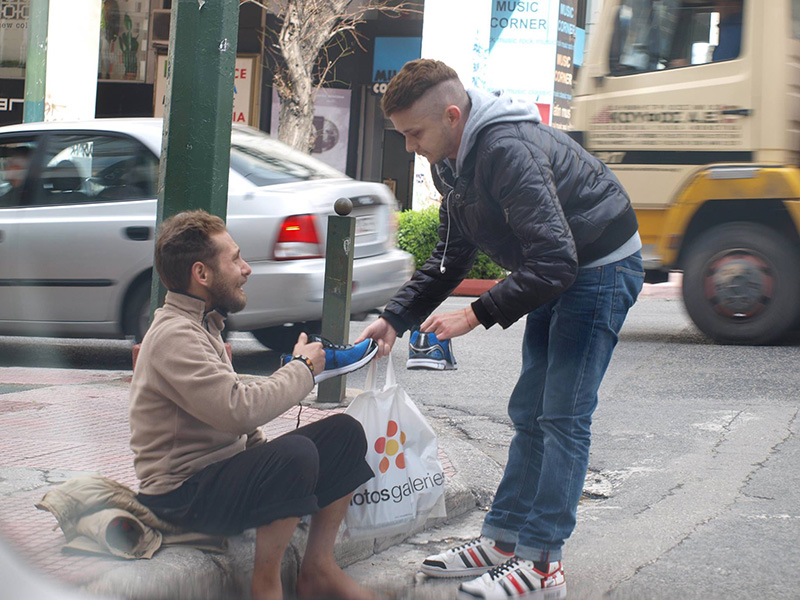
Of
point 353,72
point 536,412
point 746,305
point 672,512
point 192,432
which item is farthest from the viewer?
point 353,72

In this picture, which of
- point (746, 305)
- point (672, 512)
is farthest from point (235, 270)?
point (746, 305)

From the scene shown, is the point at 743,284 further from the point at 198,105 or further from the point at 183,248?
the point at 183,248

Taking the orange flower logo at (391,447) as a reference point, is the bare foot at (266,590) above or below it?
below

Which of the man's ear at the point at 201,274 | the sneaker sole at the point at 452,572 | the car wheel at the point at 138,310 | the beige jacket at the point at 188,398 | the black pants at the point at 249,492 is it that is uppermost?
the man's ear at the point at 201,274

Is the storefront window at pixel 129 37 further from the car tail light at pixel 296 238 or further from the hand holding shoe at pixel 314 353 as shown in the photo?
the hand holding shoe at pixel 314 353

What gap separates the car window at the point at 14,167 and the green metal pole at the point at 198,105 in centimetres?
283

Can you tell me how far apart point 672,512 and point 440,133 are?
1963 millimetres

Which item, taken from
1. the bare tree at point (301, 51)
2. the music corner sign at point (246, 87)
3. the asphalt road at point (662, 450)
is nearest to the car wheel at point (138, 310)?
the asphalt road at point (662, 450)

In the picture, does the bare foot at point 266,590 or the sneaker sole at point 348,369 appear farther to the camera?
the sneaker sole at point 348,369

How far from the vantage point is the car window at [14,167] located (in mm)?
7152

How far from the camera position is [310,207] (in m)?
6.62

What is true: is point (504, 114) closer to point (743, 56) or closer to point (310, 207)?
point (310, 207)

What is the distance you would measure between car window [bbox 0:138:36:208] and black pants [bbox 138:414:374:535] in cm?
485

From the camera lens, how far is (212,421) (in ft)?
9.09
